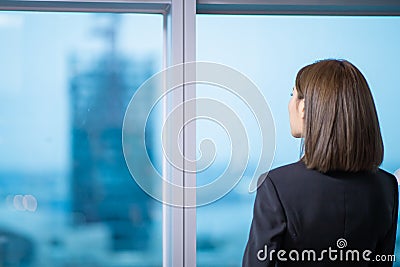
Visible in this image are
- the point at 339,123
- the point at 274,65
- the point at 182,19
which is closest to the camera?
the point at 339,123

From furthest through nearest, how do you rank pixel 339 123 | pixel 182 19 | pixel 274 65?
pixel 274 65 < pixel 182 19 < pixel 339 123

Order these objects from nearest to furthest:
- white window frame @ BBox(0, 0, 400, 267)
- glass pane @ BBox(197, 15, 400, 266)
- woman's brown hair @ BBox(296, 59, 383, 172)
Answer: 1. woman's brown hair @ BBox(296, 59, 383, 172)
2. white window frame @ BBox(0, 0, 400, 267)
3. glass pane @ BBox(197, 15, 400, 266)

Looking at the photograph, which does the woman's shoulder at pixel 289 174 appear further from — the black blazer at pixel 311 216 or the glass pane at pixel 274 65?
the glass pane at pixel 274 65

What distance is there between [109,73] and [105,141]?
0.81 feet

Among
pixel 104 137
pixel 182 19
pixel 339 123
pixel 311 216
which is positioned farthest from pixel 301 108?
pixel 104 137

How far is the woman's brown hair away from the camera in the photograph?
141 cm

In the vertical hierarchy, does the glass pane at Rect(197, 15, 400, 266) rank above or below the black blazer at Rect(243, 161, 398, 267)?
above

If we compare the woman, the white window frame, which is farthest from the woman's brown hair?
the white window frame

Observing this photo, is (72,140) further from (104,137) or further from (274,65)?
(274,65)

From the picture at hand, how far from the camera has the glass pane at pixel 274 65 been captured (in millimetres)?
2371

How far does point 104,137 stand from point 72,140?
11cm

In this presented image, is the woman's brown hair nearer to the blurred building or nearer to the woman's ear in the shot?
the woman's ear

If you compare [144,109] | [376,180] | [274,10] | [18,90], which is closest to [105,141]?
[144,109]

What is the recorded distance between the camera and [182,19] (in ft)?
7.35
